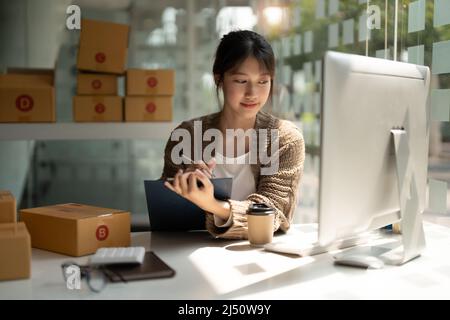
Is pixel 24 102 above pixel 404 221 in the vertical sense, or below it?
above

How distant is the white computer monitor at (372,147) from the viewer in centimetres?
115

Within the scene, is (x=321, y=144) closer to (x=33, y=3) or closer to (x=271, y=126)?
(x=271, y=126)

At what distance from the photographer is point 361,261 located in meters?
1.29

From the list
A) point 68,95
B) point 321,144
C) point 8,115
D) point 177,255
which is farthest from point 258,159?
point 68,95

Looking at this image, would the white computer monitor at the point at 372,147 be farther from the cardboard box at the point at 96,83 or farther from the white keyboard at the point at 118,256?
the cardboard box at the point at 96,83

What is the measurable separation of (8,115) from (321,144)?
6.85 ft

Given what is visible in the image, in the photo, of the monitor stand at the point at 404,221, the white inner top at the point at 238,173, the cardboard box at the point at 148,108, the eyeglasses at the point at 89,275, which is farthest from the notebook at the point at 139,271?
the cardboard box at the point at 148,108

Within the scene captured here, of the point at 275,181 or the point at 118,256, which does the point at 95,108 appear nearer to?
the point at 275,181

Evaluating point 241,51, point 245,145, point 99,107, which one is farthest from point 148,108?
point 241,51

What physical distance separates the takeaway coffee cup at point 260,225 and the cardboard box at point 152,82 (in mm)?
1527

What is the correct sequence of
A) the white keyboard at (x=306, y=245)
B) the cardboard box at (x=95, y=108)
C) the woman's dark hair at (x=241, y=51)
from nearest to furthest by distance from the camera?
the white keyboard at (x=306, y=245) < the woman's dark hair at (x=241, y=51) < the cardboard box at (x=95, y=108)

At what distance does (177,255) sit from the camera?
1398mm

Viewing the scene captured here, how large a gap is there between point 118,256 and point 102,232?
0.25 m

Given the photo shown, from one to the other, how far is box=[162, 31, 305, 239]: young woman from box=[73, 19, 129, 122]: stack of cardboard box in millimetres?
952
